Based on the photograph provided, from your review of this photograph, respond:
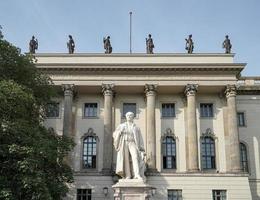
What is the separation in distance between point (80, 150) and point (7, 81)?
17.8 m

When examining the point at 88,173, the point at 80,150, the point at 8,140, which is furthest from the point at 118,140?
the point at 80,150

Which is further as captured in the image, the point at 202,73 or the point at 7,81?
the point at 202,73

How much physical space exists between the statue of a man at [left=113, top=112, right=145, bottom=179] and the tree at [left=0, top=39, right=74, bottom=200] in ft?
36.7

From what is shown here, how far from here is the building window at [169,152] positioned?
151 feet

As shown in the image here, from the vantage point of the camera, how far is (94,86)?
47.0 m

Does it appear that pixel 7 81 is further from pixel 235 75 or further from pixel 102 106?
pixel 235 75

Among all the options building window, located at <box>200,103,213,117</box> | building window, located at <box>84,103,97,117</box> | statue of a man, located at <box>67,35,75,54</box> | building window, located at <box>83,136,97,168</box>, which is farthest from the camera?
statue of a man, located at <box>67,35,75,54</box>

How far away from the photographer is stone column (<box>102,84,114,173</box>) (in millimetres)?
44219

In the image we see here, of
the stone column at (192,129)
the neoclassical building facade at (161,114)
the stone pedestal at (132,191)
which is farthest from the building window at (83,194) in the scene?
the stone pedestal at (132,191)

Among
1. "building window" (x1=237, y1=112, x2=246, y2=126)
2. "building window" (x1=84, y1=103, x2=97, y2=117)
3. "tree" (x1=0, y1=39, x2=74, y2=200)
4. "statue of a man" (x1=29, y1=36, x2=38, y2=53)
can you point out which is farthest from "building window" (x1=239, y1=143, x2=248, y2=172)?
"statue of a man" (x1=29, y1=36, x2=38, y2=53)

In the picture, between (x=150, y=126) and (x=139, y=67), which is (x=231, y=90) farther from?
(x=139, y=67)

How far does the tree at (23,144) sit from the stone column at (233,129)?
17.1 metres

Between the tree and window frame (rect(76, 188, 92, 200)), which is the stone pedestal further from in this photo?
window frame (rect(76, 188, 92, 200))

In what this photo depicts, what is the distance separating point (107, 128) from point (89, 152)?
340 cm
